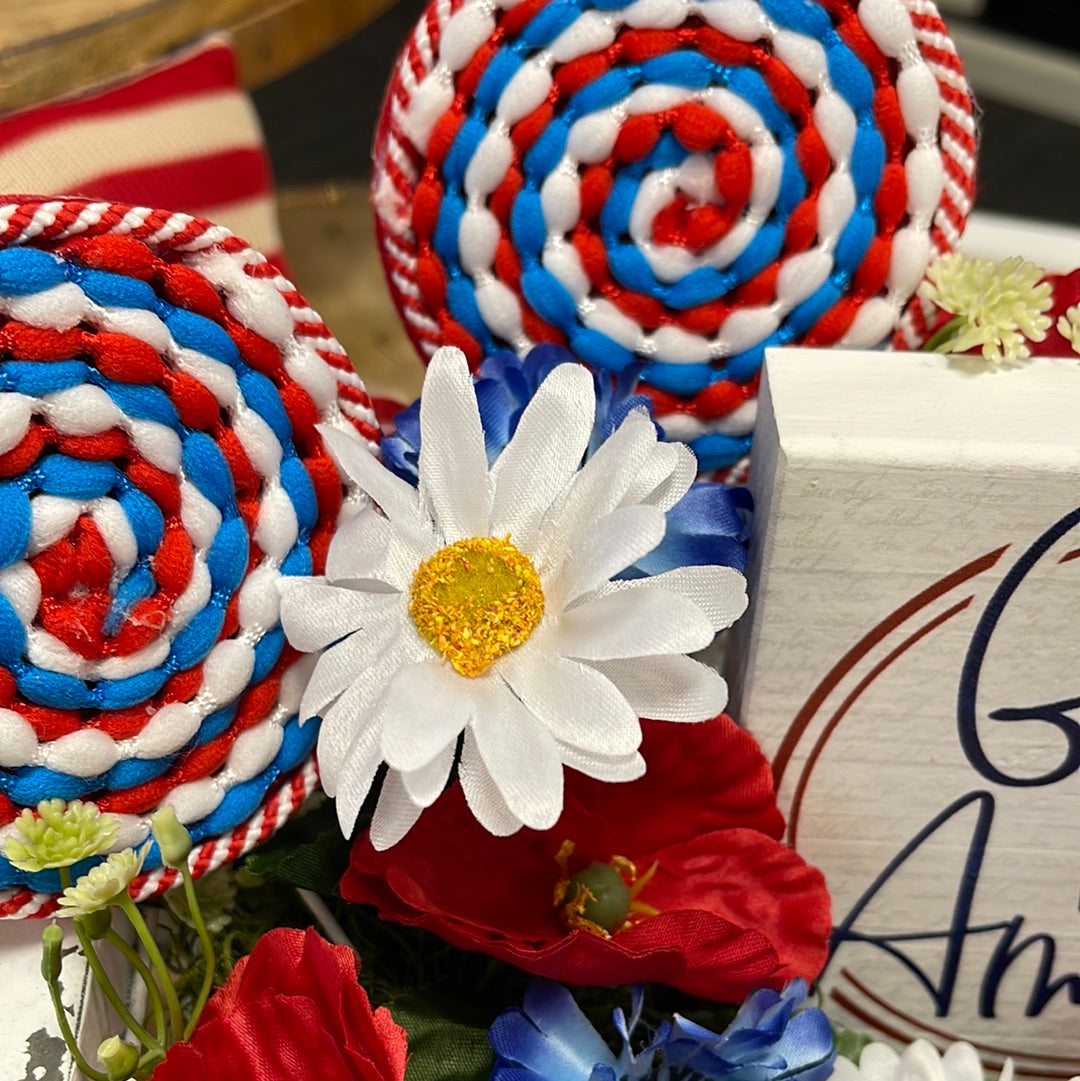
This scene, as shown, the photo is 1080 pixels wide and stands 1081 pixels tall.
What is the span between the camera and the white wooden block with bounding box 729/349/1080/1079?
346 millimetres

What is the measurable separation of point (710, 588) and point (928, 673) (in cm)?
10

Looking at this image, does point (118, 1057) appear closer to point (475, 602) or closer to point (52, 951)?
point (52, 951)

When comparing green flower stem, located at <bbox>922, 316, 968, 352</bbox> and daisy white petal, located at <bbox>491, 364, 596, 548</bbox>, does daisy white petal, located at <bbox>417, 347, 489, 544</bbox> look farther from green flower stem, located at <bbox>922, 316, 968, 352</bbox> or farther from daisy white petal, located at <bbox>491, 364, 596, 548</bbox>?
green flower stem, located at <bbox>922, 316, 968, 352</bbox>

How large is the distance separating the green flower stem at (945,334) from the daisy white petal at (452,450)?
6.8 inches

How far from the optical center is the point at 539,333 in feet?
1.34

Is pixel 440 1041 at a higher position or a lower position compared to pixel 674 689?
lower

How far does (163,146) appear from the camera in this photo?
0.54 meters

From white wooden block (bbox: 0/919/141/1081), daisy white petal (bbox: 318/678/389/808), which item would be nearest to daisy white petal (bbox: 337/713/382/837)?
daisy white petal (bbox: 318/678/389/808)

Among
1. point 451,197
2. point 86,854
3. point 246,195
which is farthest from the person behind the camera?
point 246,195

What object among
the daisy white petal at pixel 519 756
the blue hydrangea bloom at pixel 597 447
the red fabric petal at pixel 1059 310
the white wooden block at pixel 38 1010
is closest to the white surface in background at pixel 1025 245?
the red fabric petal at pixel 1059 310

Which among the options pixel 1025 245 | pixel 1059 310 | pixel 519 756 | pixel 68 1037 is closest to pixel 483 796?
pixel 519 756

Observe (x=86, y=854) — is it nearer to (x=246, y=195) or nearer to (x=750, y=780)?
(x=750, y=780)

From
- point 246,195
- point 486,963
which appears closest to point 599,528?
point 486,963

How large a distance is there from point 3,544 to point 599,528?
0.49 ft
